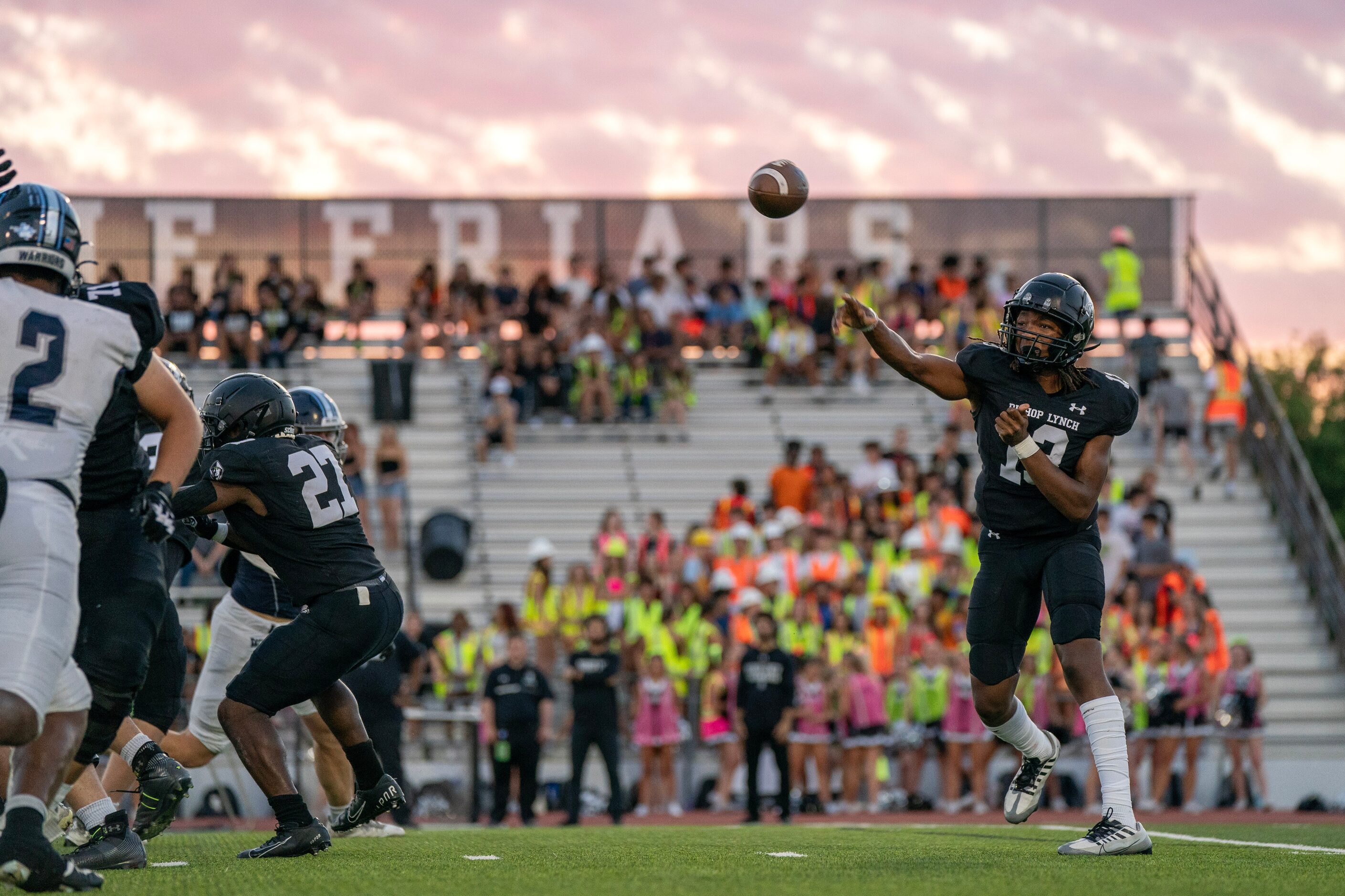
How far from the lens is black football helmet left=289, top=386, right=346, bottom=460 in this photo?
7512mm

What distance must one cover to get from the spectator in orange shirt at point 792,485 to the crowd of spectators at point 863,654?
908 millimetres

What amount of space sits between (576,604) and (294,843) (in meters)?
9.27

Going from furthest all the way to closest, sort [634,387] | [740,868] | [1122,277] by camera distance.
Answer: [1122,277] → [634,387] → [740,868]

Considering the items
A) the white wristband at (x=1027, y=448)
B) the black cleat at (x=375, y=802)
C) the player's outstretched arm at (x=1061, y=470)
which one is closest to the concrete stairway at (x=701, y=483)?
the black cleat at (x=375, y=802)

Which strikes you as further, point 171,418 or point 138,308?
point 171,418

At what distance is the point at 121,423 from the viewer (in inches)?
218

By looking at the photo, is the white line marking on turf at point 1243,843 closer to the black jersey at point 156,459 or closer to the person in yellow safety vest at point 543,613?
the black jersey at point 156,459

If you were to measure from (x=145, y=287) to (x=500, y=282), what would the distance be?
16170 millimetres

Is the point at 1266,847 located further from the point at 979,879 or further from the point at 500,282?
the point at 500,282

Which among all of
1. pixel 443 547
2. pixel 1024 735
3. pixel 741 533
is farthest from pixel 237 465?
pixel 443 547

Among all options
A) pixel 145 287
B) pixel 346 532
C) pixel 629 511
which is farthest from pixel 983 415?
pixel 629 511

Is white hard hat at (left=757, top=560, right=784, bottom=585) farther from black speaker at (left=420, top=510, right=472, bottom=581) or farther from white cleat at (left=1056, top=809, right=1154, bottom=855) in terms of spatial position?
white cleat at (left=1056, top=809, right=1154, bottom=855)

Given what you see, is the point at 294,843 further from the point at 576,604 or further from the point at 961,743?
the point at 961,743

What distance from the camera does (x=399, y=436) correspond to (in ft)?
65.3
